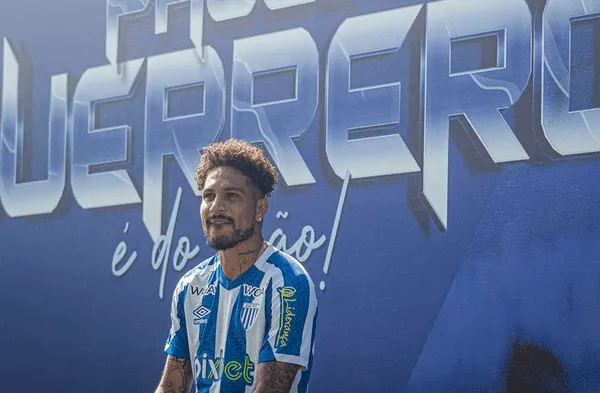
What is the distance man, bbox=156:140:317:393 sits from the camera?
3.33 metres

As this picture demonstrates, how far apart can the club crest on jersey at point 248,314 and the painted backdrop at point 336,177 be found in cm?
228

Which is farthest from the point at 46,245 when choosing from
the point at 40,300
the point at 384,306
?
the point at 384,306

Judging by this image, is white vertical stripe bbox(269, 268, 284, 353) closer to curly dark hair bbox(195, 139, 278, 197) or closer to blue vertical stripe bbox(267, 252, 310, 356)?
blue vertical stripe bbox(267, 252, 310, 356)

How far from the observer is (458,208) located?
561 centimetres

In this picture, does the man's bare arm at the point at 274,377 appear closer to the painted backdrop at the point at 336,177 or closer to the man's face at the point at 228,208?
the man's face at the point at 228,208

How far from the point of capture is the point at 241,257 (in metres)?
3.52

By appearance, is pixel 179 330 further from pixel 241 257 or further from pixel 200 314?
pixel 241 257

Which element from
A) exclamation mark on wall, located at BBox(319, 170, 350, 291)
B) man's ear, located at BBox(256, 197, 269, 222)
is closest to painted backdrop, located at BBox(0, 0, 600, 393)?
exclamation mark on wall, located at BBox(319, 170, 350, 291)

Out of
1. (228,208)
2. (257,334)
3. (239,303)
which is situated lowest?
(257,334)

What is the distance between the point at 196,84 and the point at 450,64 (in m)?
1.77

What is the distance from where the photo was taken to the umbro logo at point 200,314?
3.53 metres

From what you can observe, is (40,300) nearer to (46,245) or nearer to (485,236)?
(46,245)

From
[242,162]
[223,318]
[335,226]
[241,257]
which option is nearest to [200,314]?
[223,318]

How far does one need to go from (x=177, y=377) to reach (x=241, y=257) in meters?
0.47
